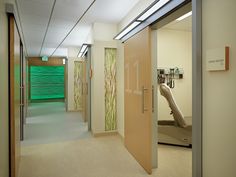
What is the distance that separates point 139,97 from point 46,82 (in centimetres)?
966

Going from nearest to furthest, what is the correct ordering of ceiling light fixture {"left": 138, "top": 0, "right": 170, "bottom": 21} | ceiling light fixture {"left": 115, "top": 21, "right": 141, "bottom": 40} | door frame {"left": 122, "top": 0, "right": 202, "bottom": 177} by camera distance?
door frame {"left": 122, "top": 0, "right": 202, "bottom": 177} < ceiling light fixture {"left": 138, "top": 0, "right": 170, "bottom": 21} < ceiling light fixture {"left": 115, "top": 21, "right": 141, "bottom": 40}

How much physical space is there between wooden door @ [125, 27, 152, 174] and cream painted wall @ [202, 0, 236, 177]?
1.00 m

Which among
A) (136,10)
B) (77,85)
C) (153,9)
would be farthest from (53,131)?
(153,9)

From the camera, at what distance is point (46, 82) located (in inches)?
439

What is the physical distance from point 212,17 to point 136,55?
4.82ft

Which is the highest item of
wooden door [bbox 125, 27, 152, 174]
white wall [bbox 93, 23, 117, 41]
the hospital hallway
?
white wall [bbox 93, 23, 117, 41]

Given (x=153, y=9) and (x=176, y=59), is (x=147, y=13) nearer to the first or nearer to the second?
(x=153, y=9)

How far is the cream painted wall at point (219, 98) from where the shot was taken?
134 cm

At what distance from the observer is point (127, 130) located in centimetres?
338

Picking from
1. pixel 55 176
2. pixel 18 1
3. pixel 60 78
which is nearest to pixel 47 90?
pixel 60 78

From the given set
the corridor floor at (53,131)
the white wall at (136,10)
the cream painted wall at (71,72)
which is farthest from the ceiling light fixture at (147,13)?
the cream painted wall at (71,72)

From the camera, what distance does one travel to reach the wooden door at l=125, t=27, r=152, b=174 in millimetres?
2529

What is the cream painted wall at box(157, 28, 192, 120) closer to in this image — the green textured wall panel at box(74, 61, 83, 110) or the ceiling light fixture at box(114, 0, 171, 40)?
the ceiling light fixture at box(114, 0, 171, 40)

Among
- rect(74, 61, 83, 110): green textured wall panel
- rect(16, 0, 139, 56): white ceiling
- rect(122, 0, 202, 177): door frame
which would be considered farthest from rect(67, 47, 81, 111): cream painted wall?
rect(122, 0, 202, 177): door frame
